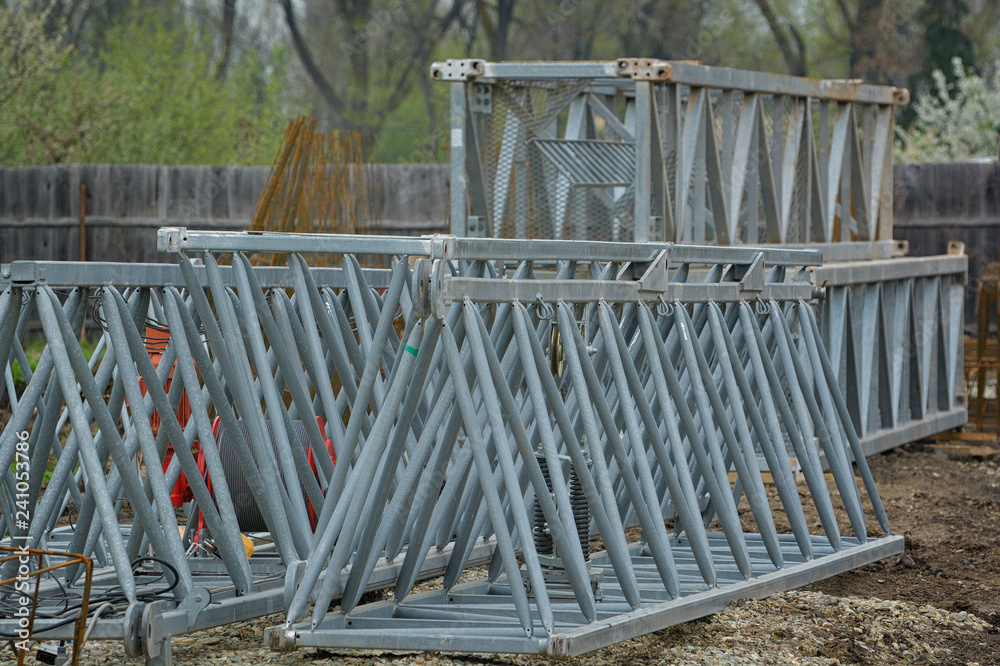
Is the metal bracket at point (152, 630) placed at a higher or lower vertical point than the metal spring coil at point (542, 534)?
lower

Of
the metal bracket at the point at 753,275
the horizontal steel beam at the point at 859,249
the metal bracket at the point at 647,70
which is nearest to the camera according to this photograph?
the metal bracket at the point at 753,275

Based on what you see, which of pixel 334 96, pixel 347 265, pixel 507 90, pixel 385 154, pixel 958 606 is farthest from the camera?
pixel 334 96

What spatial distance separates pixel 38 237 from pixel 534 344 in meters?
12.7

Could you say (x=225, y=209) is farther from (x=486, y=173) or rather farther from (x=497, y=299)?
(x=497, y=299)

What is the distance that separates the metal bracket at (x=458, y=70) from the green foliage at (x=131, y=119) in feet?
35.5

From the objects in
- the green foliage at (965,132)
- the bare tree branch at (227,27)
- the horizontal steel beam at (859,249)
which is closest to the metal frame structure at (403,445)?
the horizontal steel beam at (859,249)

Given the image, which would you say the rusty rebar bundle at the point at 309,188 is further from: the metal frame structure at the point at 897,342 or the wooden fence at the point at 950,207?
the wooden fence at the point at 950,207

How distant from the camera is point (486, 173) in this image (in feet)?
31.0

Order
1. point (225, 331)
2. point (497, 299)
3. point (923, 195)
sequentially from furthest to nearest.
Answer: point (923, 195) < point (225, 331) < point (497, 299)

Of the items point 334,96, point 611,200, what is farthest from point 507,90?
point 334,96

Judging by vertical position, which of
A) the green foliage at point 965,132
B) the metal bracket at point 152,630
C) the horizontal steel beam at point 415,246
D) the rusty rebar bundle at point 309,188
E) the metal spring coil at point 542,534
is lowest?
the metal bracket at point 152,630

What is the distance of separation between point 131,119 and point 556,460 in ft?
56.4

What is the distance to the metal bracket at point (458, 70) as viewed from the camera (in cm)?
895

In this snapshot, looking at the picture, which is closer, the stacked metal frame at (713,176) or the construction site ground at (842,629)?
the construction site ground at (842,629)
